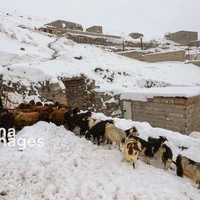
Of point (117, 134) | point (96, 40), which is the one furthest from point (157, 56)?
point (117, 134)

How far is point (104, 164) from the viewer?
486 cm

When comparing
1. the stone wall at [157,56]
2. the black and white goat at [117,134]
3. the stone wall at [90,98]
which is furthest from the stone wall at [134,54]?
the black and white goat at [117,134]

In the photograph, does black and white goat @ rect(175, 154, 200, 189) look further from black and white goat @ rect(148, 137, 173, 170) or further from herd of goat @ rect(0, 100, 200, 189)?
black and white goat @ rect(148, 137, 173, 170)

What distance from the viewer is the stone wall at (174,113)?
859cm

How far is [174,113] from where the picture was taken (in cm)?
884

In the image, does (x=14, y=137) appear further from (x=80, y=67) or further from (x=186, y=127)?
(x=80, y=67)

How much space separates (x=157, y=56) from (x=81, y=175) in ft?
82.8

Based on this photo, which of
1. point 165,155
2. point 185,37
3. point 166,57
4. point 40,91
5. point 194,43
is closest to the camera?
point 165,155

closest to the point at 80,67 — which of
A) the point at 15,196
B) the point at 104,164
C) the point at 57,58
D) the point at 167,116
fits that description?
the point at 57,58

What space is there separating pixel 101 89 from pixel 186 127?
7137mm

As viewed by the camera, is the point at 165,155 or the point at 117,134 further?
the point at 117,134

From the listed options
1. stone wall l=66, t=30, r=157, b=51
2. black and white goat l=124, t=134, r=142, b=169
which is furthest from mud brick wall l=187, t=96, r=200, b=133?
stone wall l=66, t=30, r=157, b=51

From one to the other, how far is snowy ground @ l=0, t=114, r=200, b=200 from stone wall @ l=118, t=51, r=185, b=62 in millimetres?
22512

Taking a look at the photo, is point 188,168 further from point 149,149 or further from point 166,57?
point 166,57
